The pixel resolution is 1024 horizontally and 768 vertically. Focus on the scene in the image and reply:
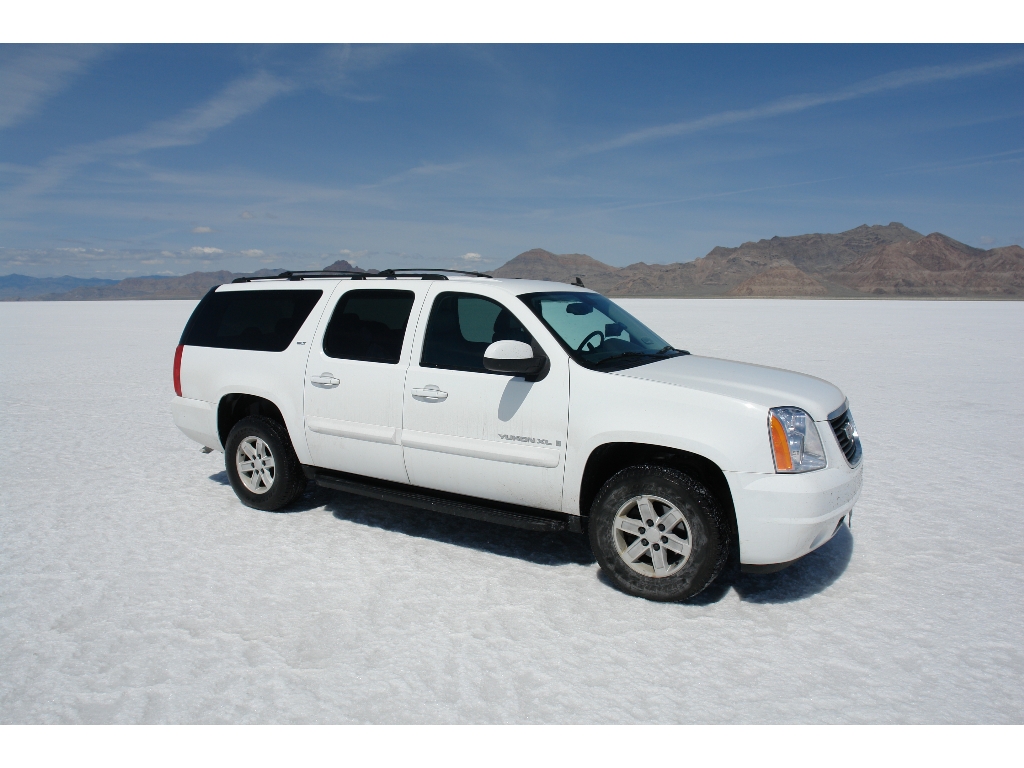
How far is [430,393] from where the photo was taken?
495cm

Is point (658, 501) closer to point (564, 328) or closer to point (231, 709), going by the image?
point (564, 328)

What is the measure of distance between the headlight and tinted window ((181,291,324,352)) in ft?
11.5

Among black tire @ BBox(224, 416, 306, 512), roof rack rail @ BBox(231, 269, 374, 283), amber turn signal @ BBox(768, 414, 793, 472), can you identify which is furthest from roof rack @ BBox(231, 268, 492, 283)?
amber turn signal @ BBox(768, 414, 793, 472)

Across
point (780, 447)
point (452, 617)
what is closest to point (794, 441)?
point (780, 447)

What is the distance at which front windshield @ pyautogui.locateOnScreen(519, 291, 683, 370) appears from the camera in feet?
15.7

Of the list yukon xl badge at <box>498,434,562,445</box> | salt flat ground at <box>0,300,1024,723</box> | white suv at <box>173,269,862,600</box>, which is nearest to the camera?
salt flat ground at <box>0,300,1024,723</box>

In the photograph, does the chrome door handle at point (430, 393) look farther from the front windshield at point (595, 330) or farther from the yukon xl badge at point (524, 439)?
the front windshield at point (595, 330)

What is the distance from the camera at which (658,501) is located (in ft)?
14.2

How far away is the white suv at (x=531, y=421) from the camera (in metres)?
4.11

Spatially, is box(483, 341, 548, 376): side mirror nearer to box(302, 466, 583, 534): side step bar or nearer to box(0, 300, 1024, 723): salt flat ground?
box(302, 466, 583, 534): side step bar

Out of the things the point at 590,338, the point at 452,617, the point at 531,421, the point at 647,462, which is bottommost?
the point at 452,617

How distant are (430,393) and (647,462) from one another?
1497 millimetres

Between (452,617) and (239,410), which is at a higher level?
(239,410)

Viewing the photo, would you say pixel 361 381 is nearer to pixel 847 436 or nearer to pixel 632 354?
pixel 632 354
